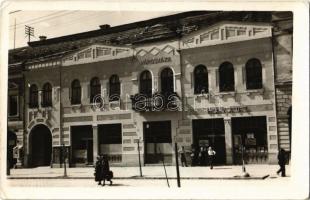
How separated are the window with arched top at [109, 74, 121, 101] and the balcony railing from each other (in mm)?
723

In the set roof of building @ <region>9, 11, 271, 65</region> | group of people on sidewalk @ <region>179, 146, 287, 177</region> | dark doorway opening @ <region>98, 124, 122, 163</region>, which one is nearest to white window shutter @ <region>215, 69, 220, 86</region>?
roof of building @ <region>9, 11, 271, 65</region>

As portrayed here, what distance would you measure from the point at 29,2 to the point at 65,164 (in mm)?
6713

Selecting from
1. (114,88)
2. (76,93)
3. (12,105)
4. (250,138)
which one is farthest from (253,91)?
(12,105)

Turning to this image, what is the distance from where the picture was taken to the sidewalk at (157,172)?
538 inches

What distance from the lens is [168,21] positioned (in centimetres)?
1597

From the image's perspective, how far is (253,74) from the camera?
15180 mm

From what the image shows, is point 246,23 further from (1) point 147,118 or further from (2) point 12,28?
(2) point 12,28

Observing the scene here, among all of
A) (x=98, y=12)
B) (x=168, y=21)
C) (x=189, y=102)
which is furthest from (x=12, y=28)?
(x=189, y=102)

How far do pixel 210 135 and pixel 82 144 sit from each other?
16.8 ft

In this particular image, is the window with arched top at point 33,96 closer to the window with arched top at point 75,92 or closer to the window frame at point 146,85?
the window with arched top at point 75,92

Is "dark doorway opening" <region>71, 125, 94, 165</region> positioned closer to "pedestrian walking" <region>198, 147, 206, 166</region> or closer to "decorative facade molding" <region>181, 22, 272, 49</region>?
"pedestrian walking" <region>198, 147, 206, 166</region>

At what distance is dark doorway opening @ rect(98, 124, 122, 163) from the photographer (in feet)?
53.3

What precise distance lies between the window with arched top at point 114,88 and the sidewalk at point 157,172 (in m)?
2.68

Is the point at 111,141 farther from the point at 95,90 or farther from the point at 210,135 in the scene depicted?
the point at 210,135
